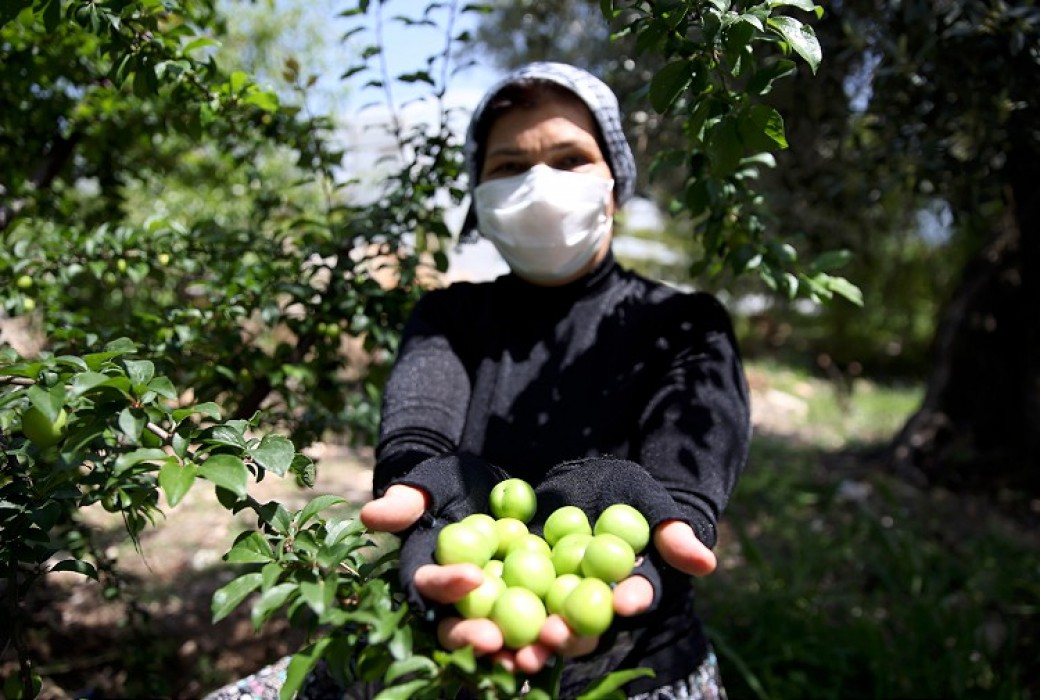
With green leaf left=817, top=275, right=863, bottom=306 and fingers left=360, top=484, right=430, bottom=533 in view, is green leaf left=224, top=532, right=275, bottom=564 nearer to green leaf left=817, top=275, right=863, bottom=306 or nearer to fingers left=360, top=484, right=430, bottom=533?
fingers left=360, top=484, right=430, bottom=533

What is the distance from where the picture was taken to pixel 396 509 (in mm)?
1153

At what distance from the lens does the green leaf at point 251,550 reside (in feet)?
3.45

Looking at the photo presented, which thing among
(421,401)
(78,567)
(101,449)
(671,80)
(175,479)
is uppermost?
(671,80)

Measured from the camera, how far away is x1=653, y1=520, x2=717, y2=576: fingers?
43.5 inches

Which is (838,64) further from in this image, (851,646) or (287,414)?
(287,414)

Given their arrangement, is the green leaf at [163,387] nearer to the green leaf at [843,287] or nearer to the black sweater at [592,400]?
the black sweater at [592,400]

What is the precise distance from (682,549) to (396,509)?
42 centimetres

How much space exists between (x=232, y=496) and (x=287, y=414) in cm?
110

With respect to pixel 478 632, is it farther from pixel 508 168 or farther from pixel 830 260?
pixel 830 260

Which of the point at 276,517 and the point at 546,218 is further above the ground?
the point at 546,218

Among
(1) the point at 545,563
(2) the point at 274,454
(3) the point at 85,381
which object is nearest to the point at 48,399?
(3) the point at 85,381

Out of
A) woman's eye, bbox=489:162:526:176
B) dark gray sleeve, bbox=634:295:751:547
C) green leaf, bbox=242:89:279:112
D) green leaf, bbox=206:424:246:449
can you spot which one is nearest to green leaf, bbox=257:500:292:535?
green leaf, bbox=206:424:246:449

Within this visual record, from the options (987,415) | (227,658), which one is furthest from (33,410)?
(987,415)

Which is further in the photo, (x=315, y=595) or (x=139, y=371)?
(x=139, y=371)
